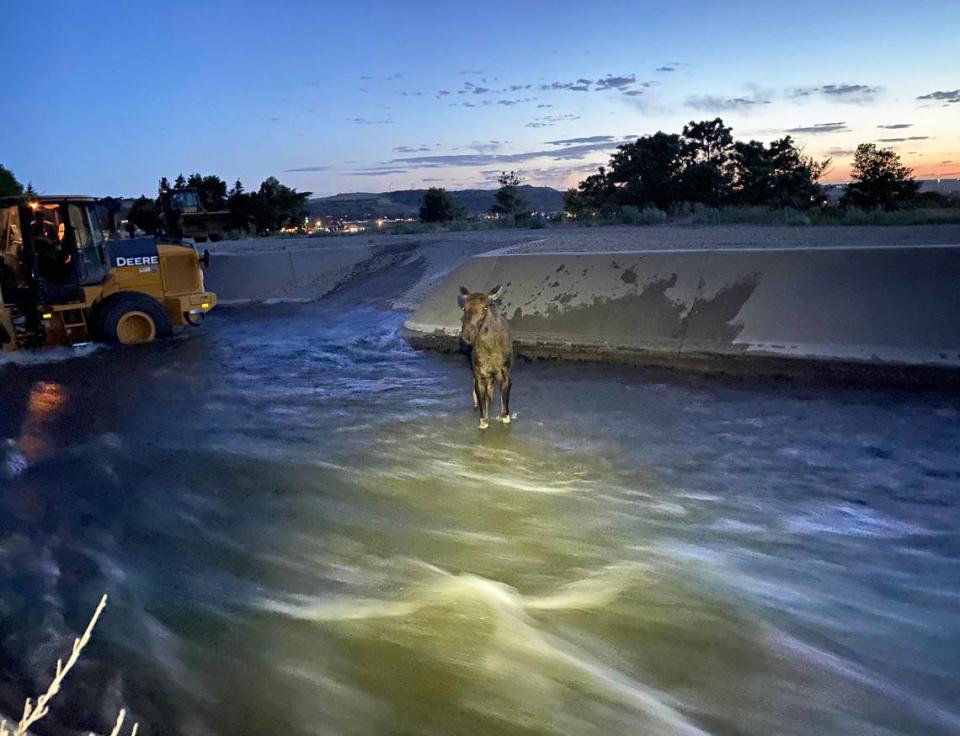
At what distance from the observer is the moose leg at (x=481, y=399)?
9633mm

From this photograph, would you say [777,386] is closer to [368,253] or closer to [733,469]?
[733,469]

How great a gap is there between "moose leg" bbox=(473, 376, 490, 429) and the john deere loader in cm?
1042

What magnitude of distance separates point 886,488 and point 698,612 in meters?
2.94

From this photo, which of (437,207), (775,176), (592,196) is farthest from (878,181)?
(437,207)

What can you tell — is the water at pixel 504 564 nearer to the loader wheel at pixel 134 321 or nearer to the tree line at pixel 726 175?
the loader wheel at pixel 134 321

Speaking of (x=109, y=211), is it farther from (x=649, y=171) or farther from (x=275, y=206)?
(x=275, y=206)

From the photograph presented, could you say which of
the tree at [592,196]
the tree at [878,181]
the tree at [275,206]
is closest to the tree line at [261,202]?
the tree at [275,206]

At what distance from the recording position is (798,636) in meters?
5.28

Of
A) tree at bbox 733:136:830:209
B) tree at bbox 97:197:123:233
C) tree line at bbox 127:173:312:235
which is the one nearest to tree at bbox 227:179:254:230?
tree line at bbox 127:173:312:235

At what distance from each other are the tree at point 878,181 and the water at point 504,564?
1362 inches

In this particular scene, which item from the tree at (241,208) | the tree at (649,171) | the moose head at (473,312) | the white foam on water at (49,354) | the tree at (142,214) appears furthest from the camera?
the tree at (241,208)

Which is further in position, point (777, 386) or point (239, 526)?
point (777, 386)

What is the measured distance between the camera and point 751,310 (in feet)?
39.1

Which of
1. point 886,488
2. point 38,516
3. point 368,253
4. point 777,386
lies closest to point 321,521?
point 38,516
